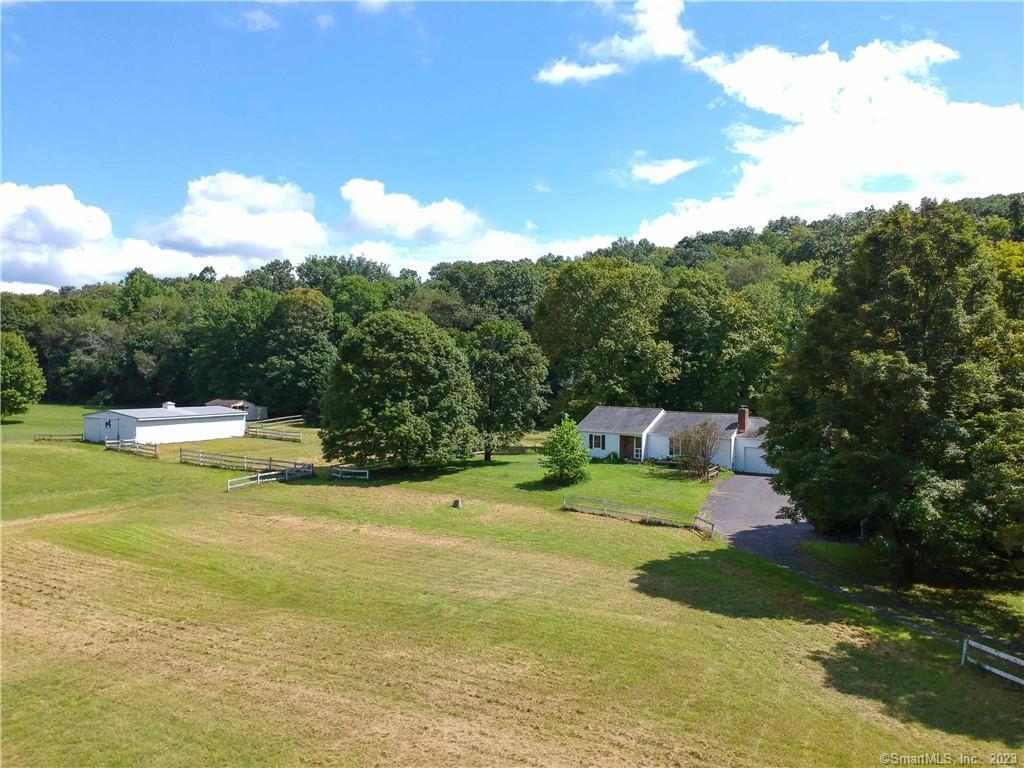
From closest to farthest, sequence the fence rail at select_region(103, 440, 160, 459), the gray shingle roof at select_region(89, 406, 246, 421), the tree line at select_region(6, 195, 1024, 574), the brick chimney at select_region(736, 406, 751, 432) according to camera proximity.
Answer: the tree line at select_region(6, 195, 1024, 574) → the brick chimney at select_region(736, 406, 751, 432) → the fence rail at select_region(103, 440, 160, 459) → the gray shingle roof at select_region(89, 406, 246, 421)

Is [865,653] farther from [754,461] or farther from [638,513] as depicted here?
[754,461]

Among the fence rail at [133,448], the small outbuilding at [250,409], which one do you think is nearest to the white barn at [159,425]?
the fence rail at [133,448]

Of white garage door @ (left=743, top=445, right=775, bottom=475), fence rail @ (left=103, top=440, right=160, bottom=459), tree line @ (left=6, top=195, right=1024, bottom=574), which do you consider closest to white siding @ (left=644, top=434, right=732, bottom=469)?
white garage door @ (left=743, top=445, right=775, bottom=475)

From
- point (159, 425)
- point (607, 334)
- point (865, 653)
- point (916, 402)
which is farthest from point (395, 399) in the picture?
point (865, 653)

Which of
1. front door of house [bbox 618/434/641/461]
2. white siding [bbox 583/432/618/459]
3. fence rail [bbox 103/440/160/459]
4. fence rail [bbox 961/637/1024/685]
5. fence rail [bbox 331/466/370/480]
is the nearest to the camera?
fence rail [bbox 961/637/1024/685]

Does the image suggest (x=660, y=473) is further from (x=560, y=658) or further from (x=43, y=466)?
(x=43, y=466)

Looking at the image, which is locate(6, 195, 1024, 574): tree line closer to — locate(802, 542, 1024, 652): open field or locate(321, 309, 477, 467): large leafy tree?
locate(321, 309, 477, 467): large leafy tree
